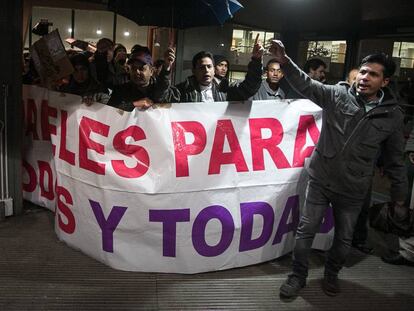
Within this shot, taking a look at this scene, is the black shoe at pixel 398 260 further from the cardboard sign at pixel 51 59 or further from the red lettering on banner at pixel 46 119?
the cardboard sign at pixel 51 59

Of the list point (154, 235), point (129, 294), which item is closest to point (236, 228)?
point (154, 235)

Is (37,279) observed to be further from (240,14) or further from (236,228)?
(240,14)

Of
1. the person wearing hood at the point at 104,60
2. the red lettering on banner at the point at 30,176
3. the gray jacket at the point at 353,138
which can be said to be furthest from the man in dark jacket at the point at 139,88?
the person wearing hood at the point at 104,60

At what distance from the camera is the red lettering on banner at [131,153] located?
11.2 feet

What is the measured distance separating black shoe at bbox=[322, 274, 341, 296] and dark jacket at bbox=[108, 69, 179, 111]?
1926mm

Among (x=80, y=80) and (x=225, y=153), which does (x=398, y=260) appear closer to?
(x=225, y=153)

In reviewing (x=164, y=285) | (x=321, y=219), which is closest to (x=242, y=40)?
(x=321, y=219)

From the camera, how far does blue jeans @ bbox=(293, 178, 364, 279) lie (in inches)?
131

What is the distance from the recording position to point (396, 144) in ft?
10.8

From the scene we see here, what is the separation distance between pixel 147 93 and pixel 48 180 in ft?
5.08

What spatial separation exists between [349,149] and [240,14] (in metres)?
5.33

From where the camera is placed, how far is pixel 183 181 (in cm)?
343

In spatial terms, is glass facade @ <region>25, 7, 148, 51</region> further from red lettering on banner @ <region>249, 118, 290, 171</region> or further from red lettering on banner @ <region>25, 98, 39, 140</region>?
red lettering on banner @ <region>249, 118, 290, 171</region>

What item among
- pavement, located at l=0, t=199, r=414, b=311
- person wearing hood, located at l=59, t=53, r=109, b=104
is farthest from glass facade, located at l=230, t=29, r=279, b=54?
pavement, located at l=0, t=199, r=414, b=311
